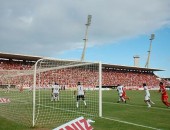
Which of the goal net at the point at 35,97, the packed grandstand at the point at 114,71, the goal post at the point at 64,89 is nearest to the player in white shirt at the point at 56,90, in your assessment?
the goal post at the point at 64,89

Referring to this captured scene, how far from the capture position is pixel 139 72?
9194 centimetres

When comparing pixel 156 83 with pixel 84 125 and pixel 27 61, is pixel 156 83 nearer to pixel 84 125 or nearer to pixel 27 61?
pixel 27 61

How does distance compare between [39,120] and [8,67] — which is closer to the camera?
[39,120]

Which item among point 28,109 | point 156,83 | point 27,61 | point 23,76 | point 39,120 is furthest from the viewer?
point 156,83

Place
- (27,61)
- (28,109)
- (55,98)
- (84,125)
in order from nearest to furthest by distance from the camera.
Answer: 1. (84,125)
2. (28,109)
3. (55,98)
4. (27,61)

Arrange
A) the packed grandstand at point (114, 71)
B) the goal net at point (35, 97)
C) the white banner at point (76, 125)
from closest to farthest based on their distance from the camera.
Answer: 1. the white banner at point (76, 125)
2. the goal net at point (35, 97)
3. the packed grandstand at point (114, 71)

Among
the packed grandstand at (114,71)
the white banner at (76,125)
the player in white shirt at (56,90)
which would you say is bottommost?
the white banner at (76,125)

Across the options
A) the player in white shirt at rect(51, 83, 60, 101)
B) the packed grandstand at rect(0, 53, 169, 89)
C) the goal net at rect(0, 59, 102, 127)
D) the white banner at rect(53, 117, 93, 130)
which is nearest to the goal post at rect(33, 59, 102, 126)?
the goal net at rect(0, 59, 102, 127)

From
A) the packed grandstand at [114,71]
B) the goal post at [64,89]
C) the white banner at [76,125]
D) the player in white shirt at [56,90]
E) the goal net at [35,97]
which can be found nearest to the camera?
the white banner at [76,125]

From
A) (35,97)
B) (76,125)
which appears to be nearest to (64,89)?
(35,97)

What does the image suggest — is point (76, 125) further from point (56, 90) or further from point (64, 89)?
point (56, 90)

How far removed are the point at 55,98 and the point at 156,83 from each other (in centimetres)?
7069

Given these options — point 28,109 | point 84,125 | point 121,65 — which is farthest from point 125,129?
point 121,65

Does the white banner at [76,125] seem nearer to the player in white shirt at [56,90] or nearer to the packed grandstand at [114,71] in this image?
the player in white shirt at [56,90]
